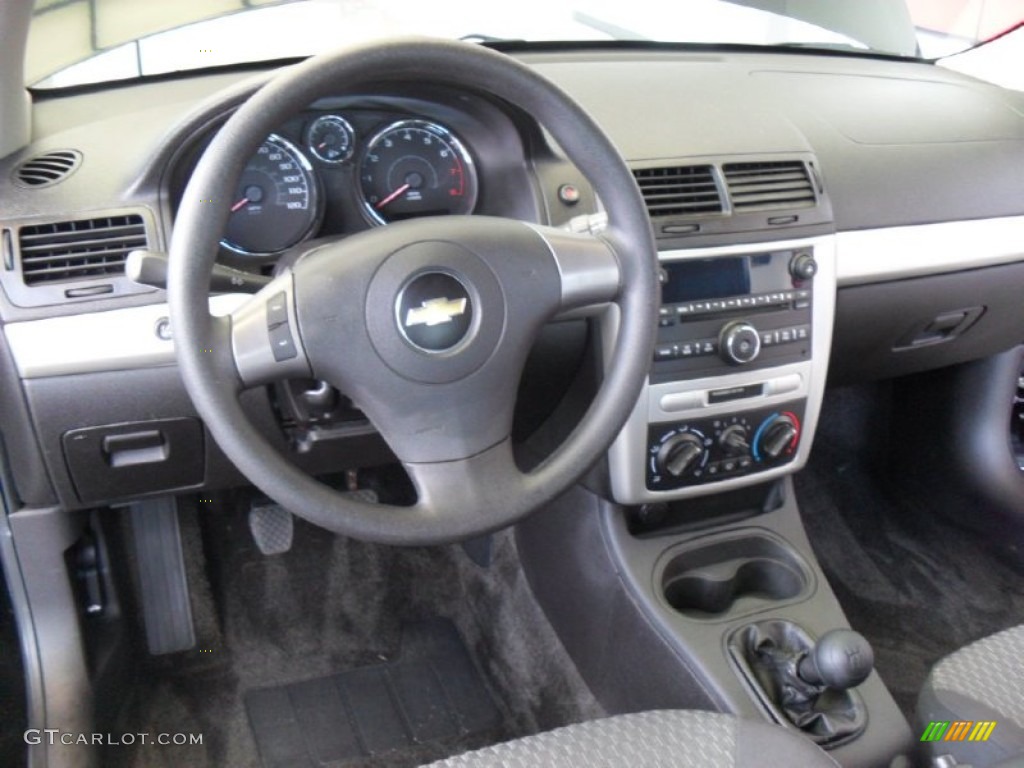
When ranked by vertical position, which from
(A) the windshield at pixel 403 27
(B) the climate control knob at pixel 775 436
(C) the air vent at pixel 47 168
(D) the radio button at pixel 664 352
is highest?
(A) the windshield at pixel 403 27

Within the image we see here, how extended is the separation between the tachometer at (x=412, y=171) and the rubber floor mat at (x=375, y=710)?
0.94m

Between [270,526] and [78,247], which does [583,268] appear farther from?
[270,526]

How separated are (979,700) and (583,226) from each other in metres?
0.68

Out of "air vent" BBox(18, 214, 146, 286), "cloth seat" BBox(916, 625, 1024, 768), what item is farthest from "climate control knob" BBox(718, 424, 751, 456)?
"air vent" BBox(18, 214, 146, 286)

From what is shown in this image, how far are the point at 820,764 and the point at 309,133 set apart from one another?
2.96 ft

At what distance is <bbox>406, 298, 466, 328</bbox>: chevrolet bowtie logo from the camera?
98cm

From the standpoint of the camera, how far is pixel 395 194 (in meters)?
1.31

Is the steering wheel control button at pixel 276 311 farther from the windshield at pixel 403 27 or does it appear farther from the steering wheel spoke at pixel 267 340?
the windshield at pixel 403 27

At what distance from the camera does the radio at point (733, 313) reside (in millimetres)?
1396

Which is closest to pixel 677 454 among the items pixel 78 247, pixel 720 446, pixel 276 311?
pixel 720 446

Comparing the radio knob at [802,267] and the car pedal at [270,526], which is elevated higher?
the radio knob at [802,267]

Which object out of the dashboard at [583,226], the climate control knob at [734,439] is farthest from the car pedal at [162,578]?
the climate control knob at [734,439]

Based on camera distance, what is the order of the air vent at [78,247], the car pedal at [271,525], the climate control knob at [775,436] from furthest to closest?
the car pedal at [271,525]
the climate control knob at [775,436]
the air vent at [78,247]

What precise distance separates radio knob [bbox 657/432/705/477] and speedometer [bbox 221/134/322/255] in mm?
564
